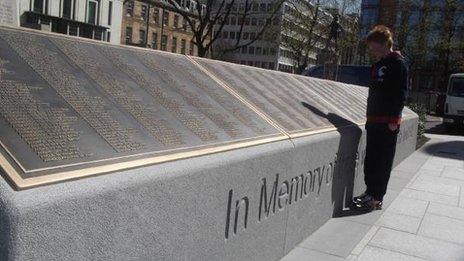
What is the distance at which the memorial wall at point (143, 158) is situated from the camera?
2.03 metres

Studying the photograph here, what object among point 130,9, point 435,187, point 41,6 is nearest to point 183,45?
point 130,9

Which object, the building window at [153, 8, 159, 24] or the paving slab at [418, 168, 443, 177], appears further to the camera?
the building window at [153, 8, 159, 24]

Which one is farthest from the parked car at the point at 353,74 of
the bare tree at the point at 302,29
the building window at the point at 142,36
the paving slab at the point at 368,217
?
the building window at the point at 142,36

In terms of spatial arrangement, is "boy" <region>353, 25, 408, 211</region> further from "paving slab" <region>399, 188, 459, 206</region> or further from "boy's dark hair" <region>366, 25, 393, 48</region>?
"paving slab" <region>399, 188, 459, 206</region>

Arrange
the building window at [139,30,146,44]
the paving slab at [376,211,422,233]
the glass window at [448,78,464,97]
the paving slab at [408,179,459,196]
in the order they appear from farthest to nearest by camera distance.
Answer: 1. the building window at [139,30,146,44]
2. the glass window at [448,78,464,97]
3. the paving slab at [408,179,459,196]
4. the paving slab at [376,211,422,233]

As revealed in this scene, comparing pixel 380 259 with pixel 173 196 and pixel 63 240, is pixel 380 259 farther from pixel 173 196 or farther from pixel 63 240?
pixel 63 240

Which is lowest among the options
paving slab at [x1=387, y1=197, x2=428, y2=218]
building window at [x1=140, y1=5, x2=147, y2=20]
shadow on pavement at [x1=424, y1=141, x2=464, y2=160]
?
shadow on pavement at [x1=424, y1=141, x2=464, y2=160]

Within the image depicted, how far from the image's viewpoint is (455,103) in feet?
75.4

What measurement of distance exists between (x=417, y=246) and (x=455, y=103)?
2006cm

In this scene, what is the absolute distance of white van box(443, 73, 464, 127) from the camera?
22.8m

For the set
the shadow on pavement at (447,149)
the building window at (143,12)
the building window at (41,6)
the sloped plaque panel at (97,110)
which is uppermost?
the building window at (143,12)

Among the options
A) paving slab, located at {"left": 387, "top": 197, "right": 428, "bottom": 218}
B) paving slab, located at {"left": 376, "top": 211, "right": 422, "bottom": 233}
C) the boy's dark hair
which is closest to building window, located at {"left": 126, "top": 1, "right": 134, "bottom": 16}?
paving slab, located at {"left": 387, "top": 197, "right": 428, "bottom": 218}

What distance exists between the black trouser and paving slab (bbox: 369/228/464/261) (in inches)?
31.5

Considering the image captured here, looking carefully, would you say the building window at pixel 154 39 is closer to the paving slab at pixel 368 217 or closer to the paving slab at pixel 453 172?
the paving slab at pixel 453 172
